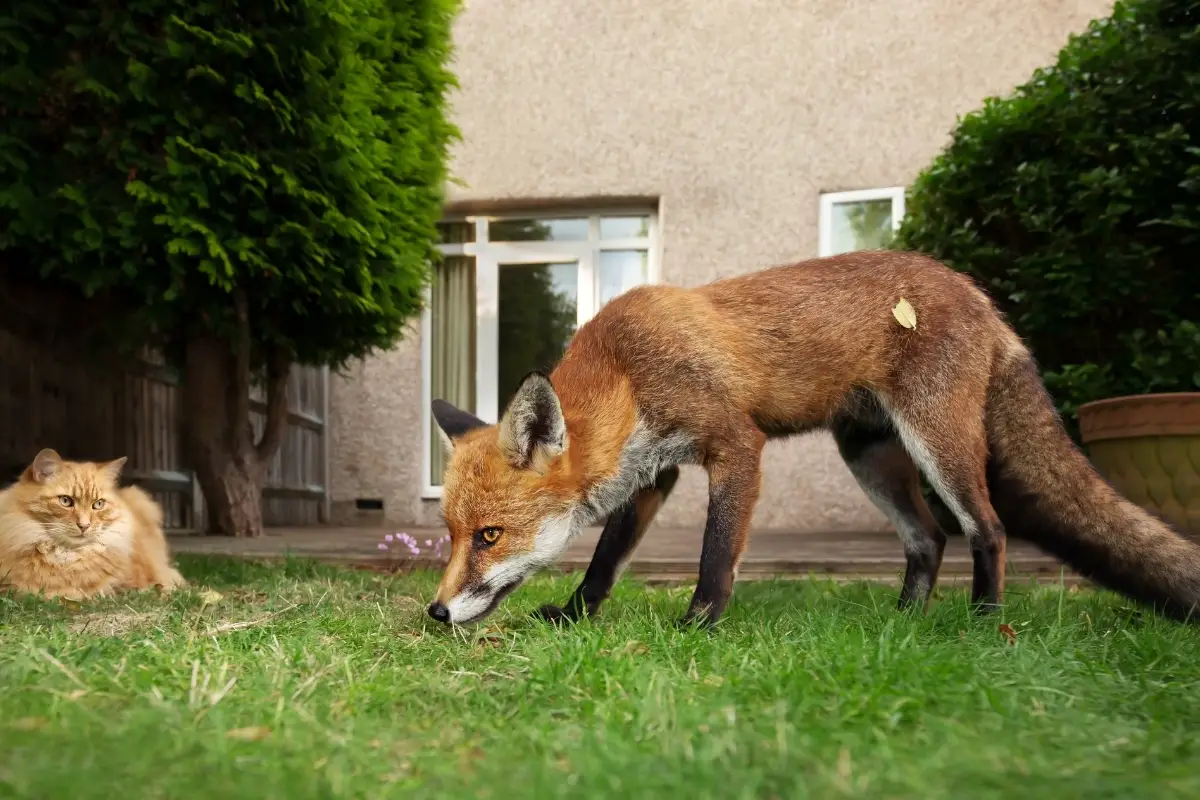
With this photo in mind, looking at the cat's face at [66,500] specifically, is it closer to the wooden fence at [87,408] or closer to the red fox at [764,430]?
the red fox at [764,430]

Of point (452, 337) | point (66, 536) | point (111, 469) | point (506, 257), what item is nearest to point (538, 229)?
point (506, 257)

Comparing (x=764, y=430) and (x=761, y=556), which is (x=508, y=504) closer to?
(x=764, y=430)

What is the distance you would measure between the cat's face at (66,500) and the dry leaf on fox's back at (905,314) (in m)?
3.55

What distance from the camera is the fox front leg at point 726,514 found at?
9.69 feet

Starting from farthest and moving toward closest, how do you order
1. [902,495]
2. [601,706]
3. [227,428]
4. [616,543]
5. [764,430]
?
[227,428] → [902,495] → [616,543] → [764,430] → [601,706]

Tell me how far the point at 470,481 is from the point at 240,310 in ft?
12.9

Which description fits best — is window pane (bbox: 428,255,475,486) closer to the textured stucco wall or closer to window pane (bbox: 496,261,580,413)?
the textured stucco wall

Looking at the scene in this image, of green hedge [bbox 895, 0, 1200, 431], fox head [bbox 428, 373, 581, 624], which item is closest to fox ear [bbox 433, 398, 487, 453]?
fox head [bbox 428, 373, 581, 624]

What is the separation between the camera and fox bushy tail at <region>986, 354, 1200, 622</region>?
2855mm

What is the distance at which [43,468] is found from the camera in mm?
3846

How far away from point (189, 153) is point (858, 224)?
6.51 metres

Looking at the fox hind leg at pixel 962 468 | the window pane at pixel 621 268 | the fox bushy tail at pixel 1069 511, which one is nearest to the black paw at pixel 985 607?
the fox hind leg at pixel 962 468

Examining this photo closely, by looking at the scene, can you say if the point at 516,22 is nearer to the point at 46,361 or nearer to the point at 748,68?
the point at 748,68

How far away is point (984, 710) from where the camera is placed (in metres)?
1.86
